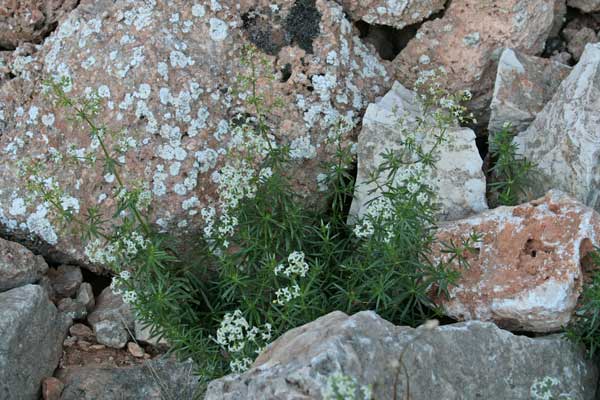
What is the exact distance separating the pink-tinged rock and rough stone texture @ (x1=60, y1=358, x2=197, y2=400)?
197 cm

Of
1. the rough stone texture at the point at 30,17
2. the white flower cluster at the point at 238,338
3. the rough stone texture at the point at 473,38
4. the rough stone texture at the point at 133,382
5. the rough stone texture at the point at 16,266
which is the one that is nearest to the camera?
the white flower cluster at the point at 238,338

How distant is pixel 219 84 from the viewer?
20.6ft

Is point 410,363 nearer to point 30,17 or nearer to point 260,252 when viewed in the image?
point 260,252

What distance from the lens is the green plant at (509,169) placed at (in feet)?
19.8

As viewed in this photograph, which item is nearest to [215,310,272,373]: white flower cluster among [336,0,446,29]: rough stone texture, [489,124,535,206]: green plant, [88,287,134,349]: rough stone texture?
[88,287,134,349]: rough stone texture

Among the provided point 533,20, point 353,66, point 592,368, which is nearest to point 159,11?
point 353,66

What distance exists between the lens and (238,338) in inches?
197

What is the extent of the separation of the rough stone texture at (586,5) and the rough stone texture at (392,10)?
158 cm

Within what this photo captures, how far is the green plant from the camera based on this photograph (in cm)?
604

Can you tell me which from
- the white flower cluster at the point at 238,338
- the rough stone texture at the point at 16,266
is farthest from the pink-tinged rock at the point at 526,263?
the rough stone texture at the point at 16,266

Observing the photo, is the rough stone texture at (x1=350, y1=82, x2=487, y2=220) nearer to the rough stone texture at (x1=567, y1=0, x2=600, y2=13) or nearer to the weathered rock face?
Result: the weathered rock face

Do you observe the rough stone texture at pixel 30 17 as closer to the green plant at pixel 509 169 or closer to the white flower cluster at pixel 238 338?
the white flower cluster at pixel 238 338

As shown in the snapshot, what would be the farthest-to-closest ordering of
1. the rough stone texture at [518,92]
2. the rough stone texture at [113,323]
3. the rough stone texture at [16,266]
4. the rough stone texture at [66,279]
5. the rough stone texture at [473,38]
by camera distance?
the rough stone texture at [473,38], the rough stone texture at [518,92], the rough stone texture at [66,279], the rough stone texture at [113,323], the rough stone texture at [16,266]

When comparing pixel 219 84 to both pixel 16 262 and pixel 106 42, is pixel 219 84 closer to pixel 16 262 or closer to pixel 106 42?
pixel 106 42
